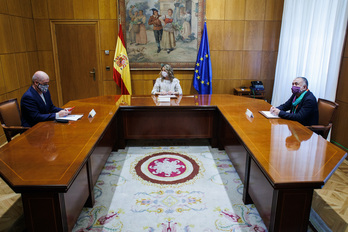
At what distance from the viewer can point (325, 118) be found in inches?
123

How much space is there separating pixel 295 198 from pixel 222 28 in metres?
4.48

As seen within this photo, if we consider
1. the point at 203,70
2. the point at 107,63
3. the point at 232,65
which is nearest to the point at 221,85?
the point at 232,65

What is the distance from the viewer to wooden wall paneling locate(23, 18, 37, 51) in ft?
16.9

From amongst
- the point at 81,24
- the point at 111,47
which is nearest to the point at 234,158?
the point at 111,47

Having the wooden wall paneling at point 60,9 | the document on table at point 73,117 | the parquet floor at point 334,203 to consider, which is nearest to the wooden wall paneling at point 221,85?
the parquet floor at point 334,203

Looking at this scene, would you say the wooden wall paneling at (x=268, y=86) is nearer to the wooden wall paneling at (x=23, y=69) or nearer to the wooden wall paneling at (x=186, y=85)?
the wooden wall paneling at (x=186, y=85)

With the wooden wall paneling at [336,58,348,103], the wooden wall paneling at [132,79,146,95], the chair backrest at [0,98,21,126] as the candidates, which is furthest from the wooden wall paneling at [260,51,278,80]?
the chair backrest at [0,98,21,126]

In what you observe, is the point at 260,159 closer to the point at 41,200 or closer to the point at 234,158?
the point at 234,158

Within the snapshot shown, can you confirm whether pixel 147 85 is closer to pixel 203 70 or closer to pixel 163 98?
pixel 203 70

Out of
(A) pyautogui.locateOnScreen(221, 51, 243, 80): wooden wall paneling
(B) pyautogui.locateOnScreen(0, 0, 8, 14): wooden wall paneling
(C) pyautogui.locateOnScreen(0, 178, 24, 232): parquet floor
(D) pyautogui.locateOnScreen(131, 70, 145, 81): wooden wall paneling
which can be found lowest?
(C) pyautogui.locateOnScreen(0, 178, 24, 232): parquet floor

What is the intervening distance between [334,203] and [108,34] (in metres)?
4.89

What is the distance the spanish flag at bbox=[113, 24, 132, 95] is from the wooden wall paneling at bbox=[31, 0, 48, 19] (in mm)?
1573

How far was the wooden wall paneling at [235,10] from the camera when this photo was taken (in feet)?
18.1

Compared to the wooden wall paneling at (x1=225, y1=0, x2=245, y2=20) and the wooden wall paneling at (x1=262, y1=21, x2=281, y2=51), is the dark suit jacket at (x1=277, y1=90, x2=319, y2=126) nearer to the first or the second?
the wooden wall paneling at (x1=262, y1=21, x2=281, y2=51)
